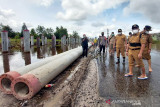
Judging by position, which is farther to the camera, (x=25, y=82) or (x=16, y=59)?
(x=16, y=59)

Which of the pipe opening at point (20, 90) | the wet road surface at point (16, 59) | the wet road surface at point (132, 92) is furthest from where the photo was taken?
the wet road surface at point (16, 59)

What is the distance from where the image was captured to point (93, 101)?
2.52 meters

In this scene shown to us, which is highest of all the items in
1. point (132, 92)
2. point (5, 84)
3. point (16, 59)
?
point (16, 59)

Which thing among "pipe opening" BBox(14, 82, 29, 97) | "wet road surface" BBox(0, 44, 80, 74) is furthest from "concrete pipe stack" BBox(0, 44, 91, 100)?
"wet road surface" BBox(0, 44, 80, 74)

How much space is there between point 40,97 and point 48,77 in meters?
0.62

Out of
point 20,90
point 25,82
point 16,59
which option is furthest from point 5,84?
point 16,59

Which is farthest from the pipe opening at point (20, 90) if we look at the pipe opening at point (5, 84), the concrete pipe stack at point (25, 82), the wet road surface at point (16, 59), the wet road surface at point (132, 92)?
the wet road surface at point (16, 59)

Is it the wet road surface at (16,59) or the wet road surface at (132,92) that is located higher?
the wet road surface at (16,59)

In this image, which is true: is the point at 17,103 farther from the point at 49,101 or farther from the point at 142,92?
the point at 142,92

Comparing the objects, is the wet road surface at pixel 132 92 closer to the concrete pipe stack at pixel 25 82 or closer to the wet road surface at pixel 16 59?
the concrete pipe stack at pixel 25 82

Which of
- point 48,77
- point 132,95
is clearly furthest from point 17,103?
point 132,95

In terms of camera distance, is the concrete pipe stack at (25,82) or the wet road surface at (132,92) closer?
the wet road surface at (132,92)

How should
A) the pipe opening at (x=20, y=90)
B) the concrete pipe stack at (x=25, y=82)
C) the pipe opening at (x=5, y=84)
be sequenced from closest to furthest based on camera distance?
1. the concrete pipe stack at (x=25, y=82)
2. the pipe opening at (x=20, y=90)
3. the pipe opening at (x=5, y=84)

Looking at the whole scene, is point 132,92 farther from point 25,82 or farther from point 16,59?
point 16,59
